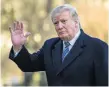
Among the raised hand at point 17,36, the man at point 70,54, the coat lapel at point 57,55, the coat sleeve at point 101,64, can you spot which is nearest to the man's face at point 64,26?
the man at point 70,54

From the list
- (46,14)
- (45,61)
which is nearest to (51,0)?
(46,14)

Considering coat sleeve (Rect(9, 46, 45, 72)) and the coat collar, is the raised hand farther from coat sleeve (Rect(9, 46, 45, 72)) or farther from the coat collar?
the coat collar

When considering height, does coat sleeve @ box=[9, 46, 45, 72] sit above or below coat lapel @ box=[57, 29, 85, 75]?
below

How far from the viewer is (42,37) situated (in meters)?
9.37

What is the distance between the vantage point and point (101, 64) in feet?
10.9

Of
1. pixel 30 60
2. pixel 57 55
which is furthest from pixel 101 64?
pixel 30 60

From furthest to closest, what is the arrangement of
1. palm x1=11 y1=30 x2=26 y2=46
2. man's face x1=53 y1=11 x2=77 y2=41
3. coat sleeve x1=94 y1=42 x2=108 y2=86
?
palm x1=11 y1=30 x2=26 y2=46
man's face x1=53 y1=11 x2=77 y2=41
coat sleeve x1=94 y1=42 x2=108 y2=86

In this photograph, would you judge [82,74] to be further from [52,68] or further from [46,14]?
[46,14]

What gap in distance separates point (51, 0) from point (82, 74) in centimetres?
626

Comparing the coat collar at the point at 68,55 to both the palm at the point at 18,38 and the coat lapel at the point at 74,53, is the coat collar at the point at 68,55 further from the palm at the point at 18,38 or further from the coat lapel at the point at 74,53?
the palm at the point at 18,38

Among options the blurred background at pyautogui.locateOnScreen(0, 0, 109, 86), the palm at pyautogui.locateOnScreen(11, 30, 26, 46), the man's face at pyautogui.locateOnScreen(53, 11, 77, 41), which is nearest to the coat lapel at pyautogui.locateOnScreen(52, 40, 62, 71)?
the man's face at pyautogui.locateOnScreen(53, 11, 77, 41)

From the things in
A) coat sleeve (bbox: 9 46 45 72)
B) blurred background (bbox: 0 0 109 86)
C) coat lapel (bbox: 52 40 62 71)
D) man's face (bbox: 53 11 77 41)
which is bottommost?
blurred background (bbox: 0 0 109 86)

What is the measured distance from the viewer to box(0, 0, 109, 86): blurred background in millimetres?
8827

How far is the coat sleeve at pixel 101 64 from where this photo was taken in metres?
3.30
